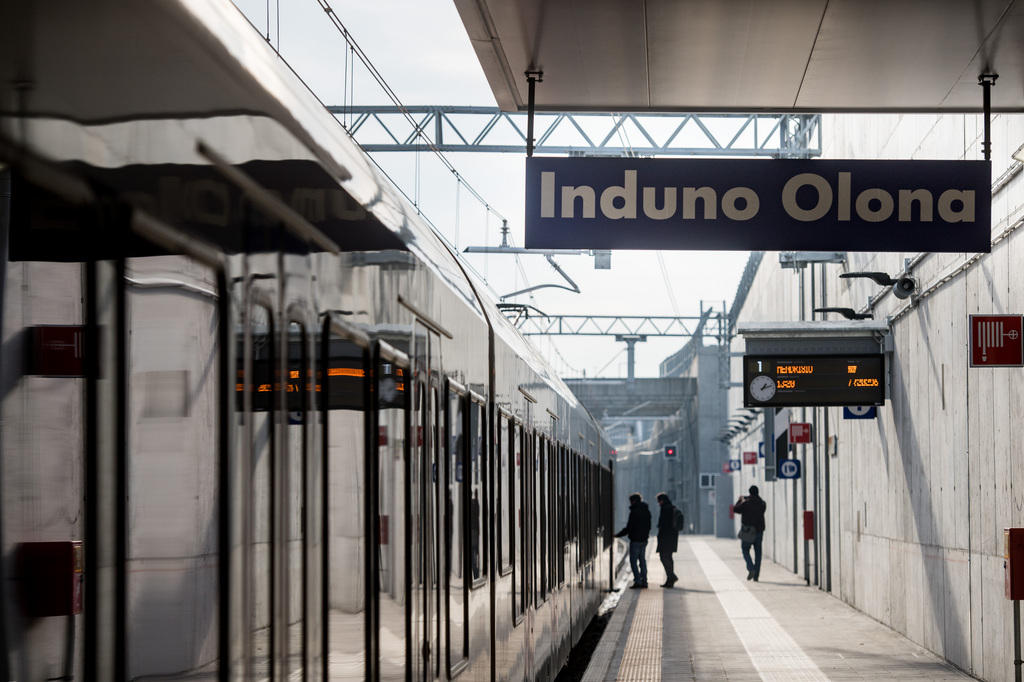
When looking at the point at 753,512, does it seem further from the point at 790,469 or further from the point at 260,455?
the point at 260,455

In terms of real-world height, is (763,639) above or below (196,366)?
below

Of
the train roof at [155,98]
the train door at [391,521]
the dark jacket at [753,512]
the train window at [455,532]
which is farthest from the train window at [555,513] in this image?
the dark jacket at [753,512]

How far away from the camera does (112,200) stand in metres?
2.22

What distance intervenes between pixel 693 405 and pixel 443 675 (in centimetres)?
6198

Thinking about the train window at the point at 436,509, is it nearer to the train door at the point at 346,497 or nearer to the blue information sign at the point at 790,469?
the train door at the point at 346,497

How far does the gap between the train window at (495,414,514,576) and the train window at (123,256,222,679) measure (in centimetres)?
528

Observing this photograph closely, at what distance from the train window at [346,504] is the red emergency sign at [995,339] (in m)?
6.92

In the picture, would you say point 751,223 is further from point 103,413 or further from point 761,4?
point 103,413

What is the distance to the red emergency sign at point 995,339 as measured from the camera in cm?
980

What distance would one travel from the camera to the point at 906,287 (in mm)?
15875

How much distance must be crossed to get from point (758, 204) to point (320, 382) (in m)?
5.19

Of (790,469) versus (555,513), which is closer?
(555,513)

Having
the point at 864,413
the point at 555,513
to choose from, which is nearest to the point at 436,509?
the point at 555,513

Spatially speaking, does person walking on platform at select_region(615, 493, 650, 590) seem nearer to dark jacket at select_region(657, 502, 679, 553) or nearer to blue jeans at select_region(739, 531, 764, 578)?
dark jacket at select_region(657, 502, 679, 553)
